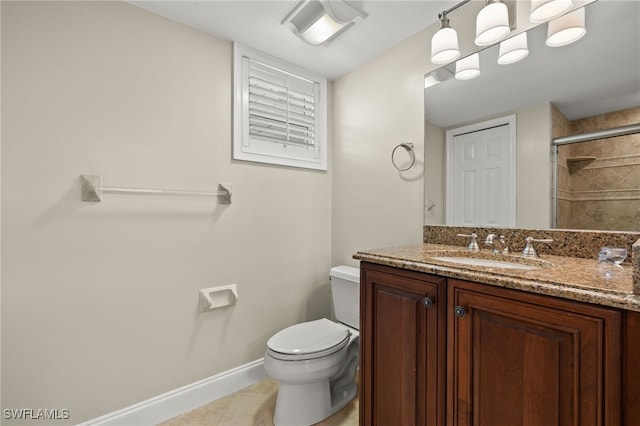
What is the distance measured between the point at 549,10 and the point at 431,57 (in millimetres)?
527

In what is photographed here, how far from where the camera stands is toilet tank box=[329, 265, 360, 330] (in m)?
1.86

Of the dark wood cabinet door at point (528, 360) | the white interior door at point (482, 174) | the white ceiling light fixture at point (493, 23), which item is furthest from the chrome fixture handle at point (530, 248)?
the white ceiling light fixture at point (493, 23)

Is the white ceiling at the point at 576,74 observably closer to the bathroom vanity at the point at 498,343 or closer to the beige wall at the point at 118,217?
the bathroom vanity at the point at 498,343

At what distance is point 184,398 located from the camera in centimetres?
164

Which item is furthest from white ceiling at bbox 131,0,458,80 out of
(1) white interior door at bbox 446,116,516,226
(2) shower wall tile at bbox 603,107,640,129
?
(2) shower wall tile at bbox 603,107,640,129

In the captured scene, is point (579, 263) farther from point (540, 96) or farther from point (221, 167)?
point (221, 167)

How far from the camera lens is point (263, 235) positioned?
78.7 inches

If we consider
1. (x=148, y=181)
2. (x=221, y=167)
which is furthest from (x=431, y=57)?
(x=148, y=181)

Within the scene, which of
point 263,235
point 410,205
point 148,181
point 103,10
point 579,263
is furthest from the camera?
→ point 263,235

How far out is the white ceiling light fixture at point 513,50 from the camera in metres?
1.33

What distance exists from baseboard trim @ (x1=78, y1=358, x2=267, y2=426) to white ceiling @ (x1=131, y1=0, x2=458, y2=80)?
6.90ft

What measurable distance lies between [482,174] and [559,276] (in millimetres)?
797

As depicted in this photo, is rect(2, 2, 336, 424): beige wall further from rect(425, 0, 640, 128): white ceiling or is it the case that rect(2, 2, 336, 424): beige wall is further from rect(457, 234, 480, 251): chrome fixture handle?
rect(425, 0, 640, 128): white ceiling

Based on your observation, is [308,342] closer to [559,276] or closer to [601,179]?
[559,276]
